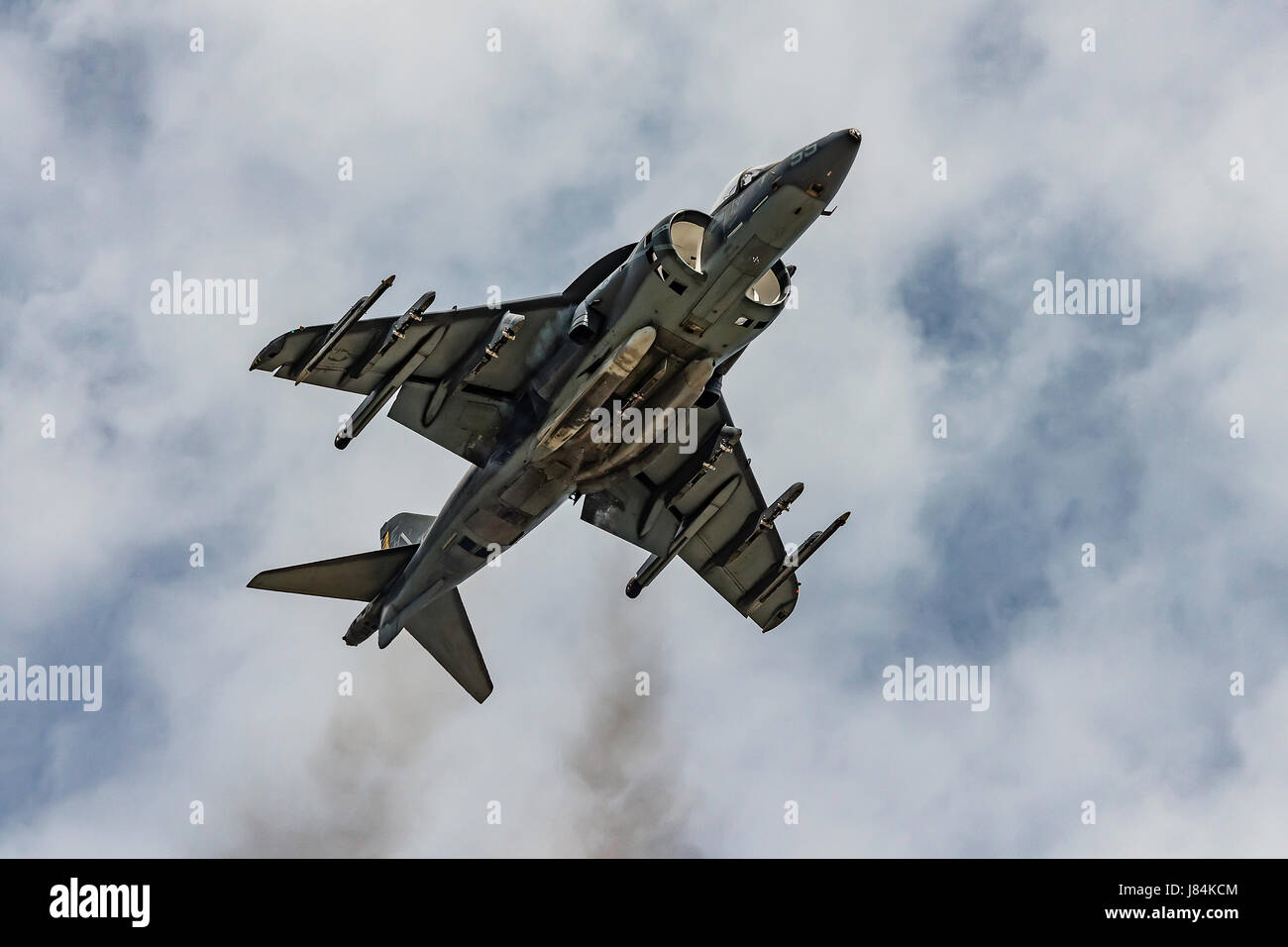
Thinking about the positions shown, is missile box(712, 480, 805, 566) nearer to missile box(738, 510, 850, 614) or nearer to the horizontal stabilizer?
missile box(738, 510, 850, 614)

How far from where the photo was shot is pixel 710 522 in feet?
104

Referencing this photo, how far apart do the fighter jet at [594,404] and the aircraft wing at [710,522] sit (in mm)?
48

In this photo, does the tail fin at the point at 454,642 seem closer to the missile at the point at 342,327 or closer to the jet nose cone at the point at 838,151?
the missile at the point at 342,327

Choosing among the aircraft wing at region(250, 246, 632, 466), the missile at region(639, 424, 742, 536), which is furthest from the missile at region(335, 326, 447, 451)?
the missile at region(639, 424, 742, 536)

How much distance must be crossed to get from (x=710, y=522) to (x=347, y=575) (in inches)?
344

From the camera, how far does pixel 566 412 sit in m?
25.3

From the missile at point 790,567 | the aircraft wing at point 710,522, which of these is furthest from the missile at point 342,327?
the missile at point 790,567

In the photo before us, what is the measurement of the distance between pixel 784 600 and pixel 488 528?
885 cm

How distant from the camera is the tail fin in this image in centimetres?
3117

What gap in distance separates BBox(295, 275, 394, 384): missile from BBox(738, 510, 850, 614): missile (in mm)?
11043

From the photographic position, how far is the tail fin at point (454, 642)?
31172 mm
